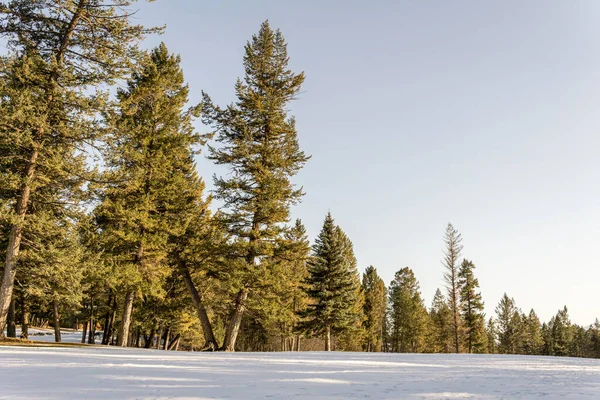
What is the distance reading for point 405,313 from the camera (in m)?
52.8

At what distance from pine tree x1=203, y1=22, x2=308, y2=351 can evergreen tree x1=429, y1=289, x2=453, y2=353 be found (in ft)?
129

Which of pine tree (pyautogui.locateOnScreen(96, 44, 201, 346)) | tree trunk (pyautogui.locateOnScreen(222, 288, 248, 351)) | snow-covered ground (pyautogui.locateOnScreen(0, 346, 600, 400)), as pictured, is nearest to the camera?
snow-covered ground (pyautogui.locateOnScreen(0, 346, 600, 400))

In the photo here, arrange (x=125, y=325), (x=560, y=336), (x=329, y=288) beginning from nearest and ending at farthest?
(x=125, y=325) < (x=329, y=288) < (x=560, y=336)

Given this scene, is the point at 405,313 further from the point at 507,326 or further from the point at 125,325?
the point at 125,325

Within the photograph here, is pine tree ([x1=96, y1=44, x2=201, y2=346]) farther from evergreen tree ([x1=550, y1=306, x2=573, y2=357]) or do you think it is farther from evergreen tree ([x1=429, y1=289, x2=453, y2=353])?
evergreen tree ([x1=550, y1=306, x2=573, y2=357])

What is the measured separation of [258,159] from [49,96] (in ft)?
29.7

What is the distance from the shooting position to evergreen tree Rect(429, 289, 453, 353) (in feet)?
175

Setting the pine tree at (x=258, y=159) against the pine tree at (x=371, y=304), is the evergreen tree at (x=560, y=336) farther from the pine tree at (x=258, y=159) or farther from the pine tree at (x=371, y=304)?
the pine tree at (x=258, y=159)

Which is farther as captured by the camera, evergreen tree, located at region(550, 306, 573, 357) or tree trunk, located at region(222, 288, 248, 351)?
evergreen tree, located at region(550, 306, 573, 357)

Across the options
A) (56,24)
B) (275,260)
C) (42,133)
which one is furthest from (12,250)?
(275,260)

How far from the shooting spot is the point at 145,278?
730 inches

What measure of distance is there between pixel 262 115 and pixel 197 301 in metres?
10.4

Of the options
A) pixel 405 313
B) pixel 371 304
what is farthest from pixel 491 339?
pixel 371 304

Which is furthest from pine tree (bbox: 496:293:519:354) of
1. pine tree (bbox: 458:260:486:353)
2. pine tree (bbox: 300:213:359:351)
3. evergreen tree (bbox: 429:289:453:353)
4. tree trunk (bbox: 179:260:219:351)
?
tree trunk (bbox: 179:260:219:351)
